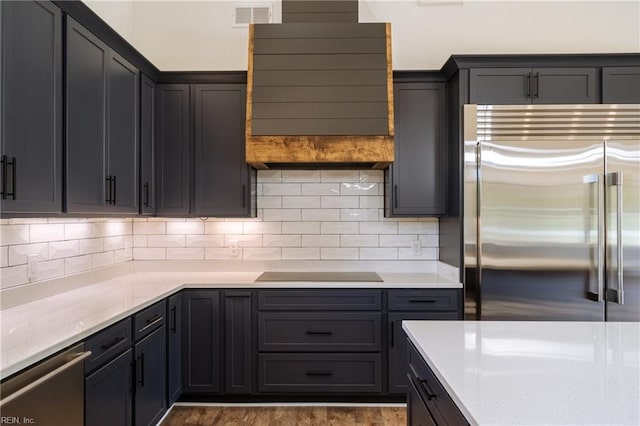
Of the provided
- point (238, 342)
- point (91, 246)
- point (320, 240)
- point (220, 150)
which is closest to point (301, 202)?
point (320, 240)

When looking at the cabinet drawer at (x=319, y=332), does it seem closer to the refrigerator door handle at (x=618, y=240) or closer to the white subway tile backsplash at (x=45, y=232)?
the white subway tile backsplash at (x=45, y=232)

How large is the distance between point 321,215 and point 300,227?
0.21 meters

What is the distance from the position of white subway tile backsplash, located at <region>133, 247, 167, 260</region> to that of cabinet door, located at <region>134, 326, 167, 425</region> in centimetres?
98

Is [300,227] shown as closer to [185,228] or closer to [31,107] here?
[185,228]

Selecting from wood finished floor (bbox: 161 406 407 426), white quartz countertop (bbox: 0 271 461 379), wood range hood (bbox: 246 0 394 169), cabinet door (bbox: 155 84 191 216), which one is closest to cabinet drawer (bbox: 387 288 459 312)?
white quartz countertop (bbox: 0 271 461 379)

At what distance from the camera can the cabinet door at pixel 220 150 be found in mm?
3037

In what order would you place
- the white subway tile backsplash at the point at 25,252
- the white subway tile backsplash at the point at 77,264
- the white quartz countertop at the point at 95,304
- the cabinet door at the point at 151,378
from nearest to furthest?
the white quartz countertop at the point at 95,304 → the white subway tile backsplash at the point at 25,252 → the cabinet door at the point at 151,378 → the white subway tile backsplash at the point at 77,264

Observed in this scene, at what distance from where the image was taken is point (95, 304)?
2.10 meters

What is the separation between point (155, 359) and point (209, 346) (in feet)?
1.52

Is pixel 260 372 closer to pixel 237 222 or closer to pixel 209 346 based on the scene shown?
pixel 209 346

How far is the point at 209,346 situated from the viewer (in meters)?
2.79

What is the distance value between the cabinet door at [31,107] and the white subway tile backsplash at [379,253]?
88.3 inches

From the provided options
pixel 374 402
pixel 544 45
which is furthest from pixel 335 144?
pixel 544 45

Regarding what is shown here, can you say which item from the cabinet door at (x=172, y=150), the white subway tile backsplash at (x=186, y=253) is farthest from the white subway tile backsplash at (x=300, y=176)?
the white subway tile backsplash at (x=186, y=253)
